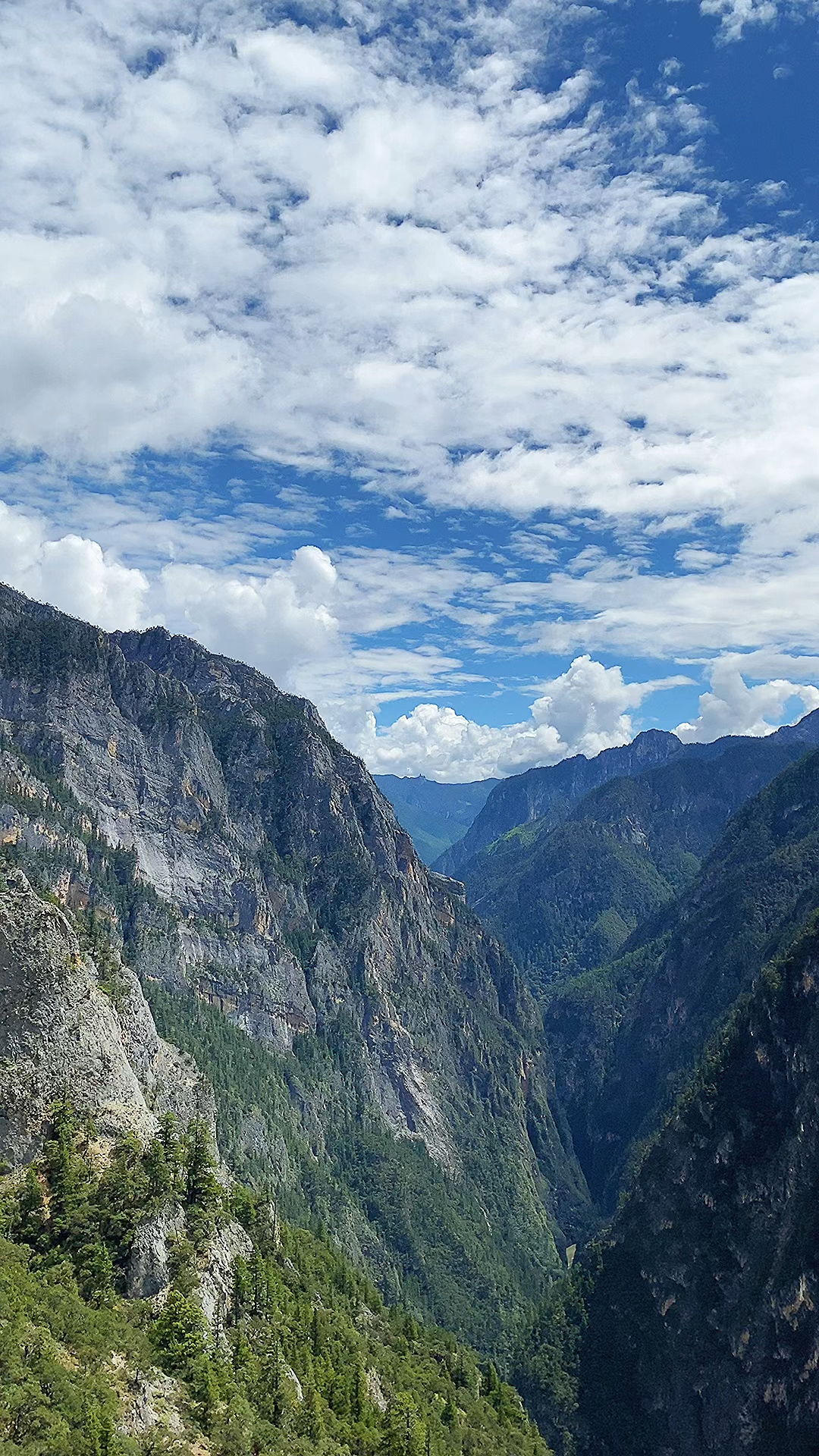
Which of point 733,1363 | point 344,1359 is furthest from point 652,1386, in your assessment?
point 344,1359

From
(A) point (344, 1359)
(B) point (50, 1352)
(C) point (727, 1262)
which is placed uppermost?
(B) point (50, 1352)

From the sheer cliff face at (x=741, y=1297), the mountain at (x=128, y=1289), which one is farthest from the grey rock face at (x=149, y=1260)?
the sheer cliff face at (x=741, y=1297)

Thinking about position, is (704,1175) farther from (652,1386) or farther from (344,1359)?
(344,1359)

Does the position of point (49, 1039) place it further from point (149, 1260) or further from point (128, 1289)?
point (128, 1289)

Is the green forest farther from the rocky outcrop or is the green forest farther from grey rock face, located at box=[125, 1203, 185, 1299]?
the rocky outcrop

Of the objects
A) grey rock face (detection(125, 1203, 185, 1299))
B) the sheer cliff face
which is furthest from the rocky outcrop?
the sheer cliff face

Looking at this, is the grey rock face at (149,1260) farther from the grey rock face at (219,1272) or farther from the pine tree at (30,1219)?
the pine tree at (30,1219)
